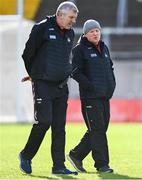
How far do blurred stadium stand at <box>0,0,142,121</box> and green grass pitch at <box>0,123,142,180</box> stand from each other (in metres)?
3.10

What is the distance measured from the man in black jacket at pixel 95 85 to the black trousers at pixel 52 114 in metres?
0.37

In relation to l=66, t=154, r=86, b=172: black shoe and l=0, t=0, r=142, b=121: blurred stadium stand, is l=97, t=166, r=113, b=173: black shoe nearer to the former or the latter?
l=66, t=154, r=86, b=172: black shoe

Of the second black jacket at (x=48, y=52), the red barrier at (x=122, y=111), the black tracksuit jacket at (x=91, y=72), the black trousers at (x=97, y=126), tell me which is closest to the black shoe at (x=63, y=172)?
the black trousers at (x=97, y=126)

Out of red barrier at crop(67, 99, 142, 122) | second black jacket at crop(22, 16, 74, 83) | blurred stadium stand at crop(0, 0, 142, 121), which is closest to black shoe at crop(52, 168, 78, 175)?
second black jacket at crop(22, 16, 74, 83)

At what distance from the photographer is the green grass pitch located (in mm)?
10055

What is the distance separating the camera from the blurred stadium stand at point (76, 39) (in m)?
24.6

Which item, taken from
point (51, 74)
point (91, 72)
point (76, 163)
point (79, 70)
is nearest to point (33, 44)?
point (51, 74)

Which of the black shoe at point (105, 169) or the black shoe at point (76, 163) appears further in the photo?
the black shoe at point (76, 163)

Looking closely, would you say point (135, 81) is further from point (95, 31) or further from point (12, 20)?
point (95, 31)

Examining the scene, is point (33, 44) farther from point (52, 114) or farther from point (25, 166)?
point (25, 166)

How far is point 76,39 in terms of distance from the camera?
109 ft

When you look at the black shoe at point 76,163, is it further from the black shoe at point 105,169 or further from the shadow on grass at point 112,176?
the shadow on grass at point 112,176

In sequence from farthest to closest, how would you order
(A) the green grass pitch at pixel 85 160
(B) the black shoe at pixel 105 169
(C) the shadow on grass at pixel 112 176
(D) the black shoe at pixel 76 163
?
(D) the black shoe at pixel 76 163 < (B) the black shoe at pixel 105 169 < (A) the green grass pitch at pixel 85 160 < (C) the shadow on grass at pixel 112 176

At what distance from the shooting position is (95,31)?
413 inches
